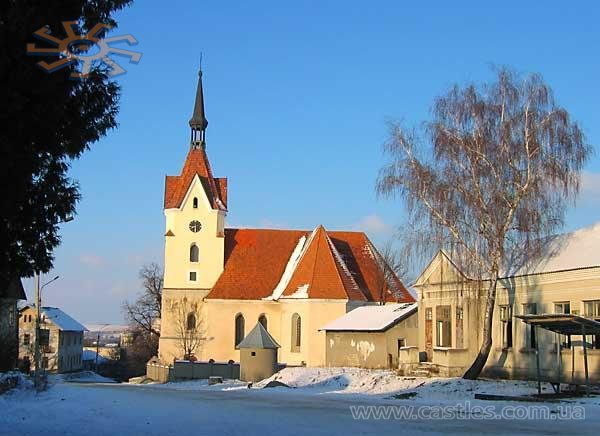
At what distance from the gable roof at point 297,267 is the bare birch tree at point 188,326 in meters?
2.31

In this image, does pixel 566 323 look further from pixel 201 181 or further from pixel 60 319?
pixel 60 319

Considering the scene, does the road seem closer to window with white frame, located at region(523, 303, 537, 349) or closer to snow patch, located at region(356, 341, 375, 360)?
window with white frame, located at region(523, 303, 537, 349)

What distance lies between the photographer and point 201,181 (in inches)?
2442

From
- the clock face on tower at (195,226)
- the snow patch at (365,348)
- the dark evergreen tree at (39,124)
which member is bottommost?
the snow patch at (365,348)

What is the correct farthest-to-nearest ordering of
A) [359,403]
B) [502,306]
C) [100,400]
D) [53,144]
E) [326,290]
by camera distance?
1. [326,290]
2. [502,306]
3. [359,403]
4. [100,400]
5. [53,144]

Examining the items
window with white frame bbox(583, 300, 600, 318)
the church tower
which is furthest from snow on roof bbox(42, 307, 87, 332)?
window with white frame bbox(583, 300, 600, 318)

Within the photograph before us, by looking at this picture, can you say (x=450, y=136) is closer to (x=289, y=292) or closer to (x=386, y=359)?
(x=386, y=359)

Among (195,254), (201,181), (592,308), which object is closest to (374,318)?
(592,308)

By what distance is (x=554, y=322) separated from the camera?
75.4ft

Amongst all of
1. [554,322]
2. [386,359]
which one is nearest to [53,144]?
[554,322]

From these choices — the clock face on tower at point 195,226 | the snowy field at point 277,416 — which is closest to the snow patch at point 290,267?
the clock face on tower at point 195,226

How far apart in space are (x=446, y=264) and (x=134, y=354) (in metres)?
55.6

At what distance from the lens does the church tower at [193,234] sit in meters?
60.9

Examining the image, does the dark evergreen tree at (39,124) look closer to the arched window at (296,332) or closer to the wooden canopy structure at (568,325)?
the wooden canopy structure at (568,325)
